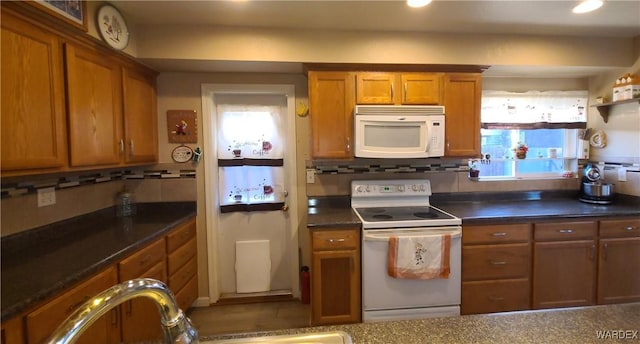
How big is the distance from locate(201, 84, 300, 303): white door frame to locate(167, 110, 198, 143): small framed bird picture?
92 millimetres

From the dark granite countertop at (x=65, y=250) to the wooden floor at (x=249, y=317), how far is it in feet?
2.99

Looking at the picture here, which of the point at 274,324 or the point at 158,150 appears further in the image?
the point at 158,150

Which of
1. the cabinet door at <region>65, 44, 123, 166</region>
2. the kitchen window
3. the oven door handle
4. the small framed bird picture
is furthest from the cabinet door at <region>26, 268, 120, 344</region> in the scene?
the kitchen window

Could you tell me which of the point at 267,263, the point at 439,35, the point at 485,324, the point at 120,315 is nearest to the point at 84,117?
the point at 120,315

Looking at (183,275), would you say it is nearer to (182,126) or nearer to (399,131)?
(182,126)

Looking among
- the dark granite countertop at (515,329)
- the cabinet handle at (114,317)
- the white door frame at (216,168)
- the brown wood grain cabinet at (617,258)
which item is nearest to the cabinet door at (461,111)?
the brown wood grain cabinet at (617,258)

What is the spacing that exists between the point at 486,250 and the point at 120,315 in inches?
95.8

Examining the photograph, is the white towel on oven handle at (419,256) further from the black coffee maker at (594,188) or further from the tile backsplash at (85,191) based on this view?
the tile backsplash at (85,191)

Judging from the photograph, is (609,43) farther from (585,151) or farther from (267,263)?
(267,263)

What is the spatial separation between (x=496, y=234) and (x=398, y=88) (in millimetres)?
1368

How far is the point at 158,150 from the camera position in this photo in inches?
102

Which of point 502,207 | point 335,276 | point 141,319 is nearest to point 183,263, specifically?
point 141,319

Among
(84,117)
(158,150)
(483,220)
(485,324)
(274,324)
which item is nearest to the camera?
(485,324)

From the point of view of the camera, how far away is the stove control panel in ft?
8.83
